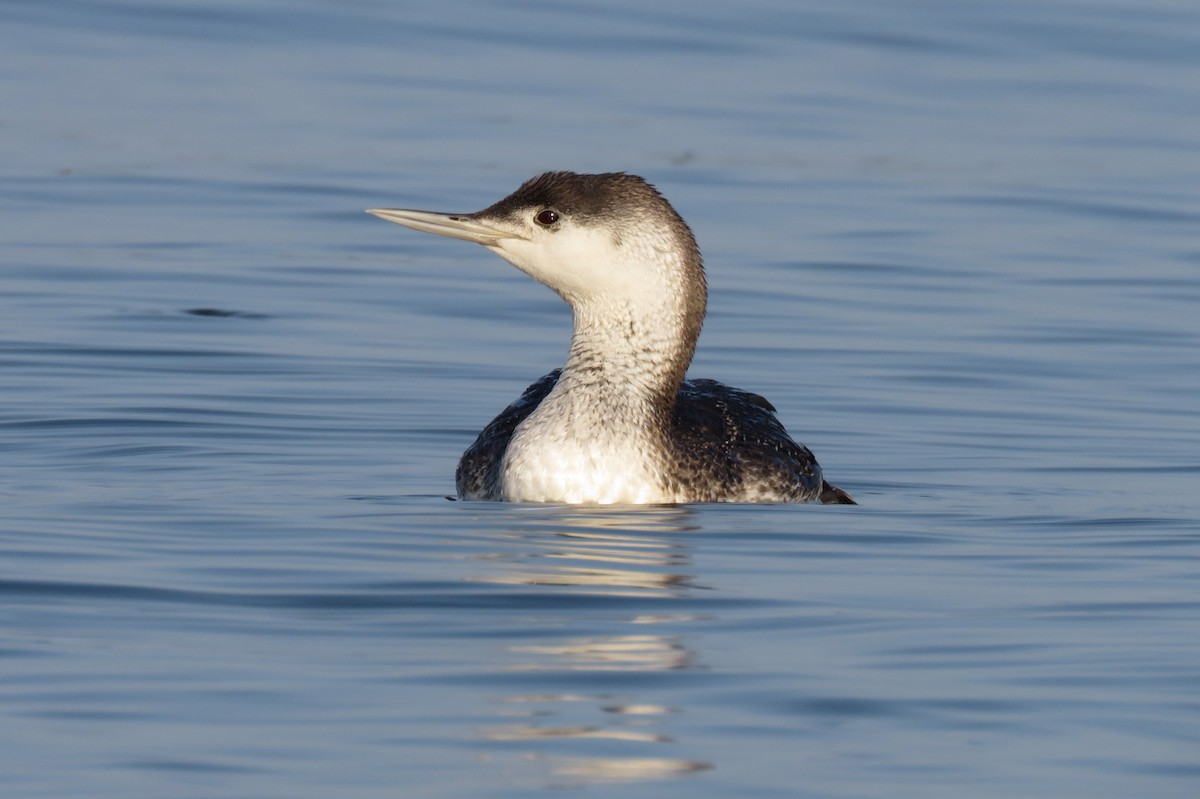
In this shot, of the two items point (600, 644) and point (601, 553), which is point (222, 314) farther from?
point (600, 644)

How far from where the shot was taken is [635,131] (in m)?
20.3

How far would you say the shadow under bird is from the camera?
876cm

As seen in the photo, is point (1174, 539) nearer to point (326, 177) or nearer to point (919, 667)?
point (919, 667)

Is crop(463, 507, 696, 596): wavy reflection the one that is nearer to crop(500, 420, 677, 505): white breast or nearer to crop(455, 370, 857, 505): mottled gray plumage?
crop(500, 420, 677, 505): white breast

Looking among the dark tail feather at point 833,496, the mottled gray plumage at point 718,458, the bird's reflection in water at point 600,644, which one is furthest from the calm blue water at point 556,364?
the dark tail feather at point 833,496

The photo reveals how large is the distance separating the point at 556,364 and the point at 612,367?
368 cm

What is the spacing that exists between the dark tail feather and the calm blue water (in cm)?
38

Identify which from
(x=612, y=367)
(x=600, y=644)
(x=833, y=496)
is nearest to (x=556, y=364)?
(x=833, y=496)

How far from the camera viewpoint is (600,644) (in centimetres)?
651

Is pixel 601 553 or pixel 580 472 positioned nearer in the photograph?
pixel 601 553

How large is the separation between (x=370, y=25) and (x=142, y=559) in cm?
1824

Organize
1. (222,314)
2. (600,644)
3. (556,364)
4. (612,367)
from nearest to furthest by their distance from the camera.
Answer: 1. (600,644)
2. (612,367)
3. (556,364)
4. (222,314)

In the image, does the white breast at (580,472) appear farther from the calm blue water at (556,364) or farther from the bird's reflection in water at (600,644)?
the calm blue water at (556,364)

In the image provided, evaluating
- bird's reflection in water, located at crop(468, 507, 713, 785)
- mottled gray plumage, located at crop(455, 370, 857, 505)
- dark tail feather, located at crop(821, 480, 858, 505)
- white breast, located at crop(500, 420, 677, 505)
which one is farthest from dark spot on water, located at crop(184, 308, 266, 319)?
bird's reflection in water, located at crop(468, 507, 713, 785)
